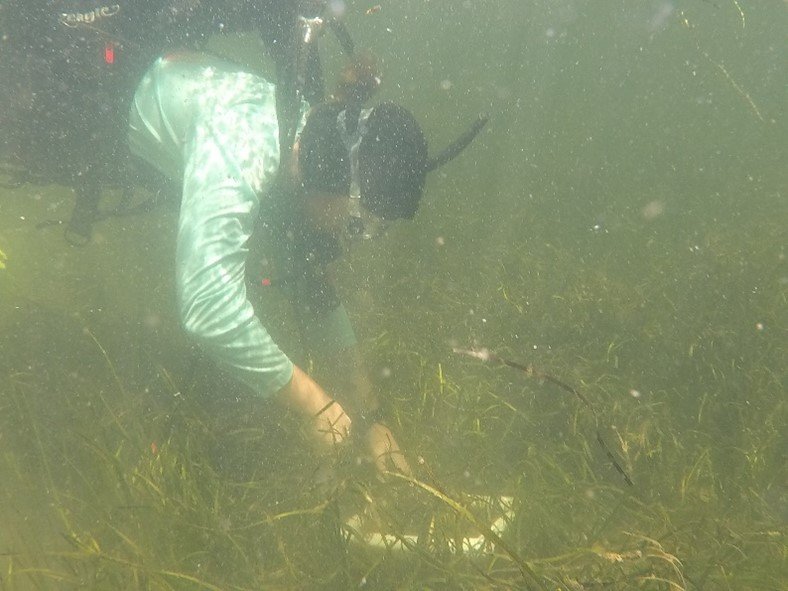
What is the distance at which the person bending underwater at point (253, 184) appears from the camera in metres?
2.77

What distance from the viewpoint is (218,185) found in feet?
9.00

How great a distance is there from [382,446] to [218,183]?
6.50 feet

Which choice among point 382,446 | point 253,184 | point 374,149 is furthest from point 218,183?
point 382,446

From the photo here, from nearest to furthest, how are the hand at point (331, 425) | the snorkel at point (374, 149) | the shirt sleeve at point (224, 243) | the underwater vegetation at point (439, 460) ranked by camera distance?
the underwater vegetation at point (439, 460) < the shirt sleeve at point (224, 243) < the snorkel at point (374, 149) < the hand at point (331, 425)

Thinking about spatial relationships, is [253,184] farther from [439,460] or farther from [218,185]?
[439,460]

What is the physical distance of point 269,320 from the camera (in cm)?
547

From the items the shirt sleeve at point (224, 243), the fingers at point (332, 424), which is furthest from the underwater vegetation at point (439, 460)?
the shirt sleeve at point (224, 243)

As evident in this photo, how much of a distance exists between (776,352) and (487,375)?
2.98 metres

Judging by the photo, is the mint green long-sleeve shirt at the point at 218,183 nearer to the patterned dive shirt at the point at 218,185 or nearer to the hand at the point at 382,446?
the patterned dive shirt at the point at 218,185

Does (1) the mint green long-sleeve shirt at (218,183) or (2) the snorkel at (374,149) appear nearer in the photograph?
(1) the mint green long-sleeve shirt at (218,183)

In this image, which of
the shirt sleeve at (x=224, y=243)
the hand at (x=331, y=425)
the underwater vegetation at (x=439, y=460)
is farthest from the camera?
the hand at (x=331, y=425)

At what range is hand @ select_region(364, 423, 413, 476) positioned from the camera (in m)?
3.22

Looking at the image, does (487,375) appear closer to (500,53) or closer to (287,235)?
(287,235)

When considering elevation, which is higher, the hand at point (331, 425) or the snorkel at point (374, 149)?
the snorkel at point (374, 149)
